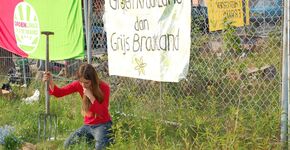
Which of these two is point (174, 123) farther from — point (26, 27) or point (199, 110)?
point (26, 27)

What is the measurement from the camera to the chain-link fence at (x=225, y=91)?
4.27 m

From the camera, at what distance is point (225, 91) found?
516 cm

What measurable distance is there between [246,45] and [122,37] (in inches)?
57.4

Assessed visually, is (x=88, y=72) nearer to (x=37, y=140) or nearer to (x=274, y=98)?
(x=37, y=140)

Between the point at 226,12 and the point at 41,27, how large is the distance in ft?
10.6

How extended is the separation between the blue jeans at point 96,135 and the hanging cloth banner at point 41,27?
4.42 ft

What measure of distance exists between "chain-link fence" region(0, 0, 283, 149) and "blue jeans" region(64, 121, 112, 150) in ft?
0.94

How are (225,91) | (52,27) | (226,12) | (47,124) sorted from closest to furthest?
(226,12) → (225,91) → (47,124) → (52,27)

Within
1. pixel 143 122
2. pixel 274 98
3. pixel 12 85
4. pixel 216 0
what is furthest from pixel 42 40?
pixel 274 98

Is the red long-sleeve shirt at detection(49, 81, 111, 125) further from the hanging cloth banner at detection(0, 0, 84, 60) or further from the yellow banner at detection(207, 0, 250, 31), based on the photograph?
the yellow banner at detection(207, 0, 250, 31)

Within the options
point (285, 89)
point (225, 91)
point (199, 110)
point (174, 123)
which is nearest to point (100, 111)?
point (174, 123)

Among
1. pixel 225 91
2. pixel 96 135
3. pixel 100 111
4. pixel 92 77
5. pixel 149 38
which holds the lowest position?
pixel 96 135

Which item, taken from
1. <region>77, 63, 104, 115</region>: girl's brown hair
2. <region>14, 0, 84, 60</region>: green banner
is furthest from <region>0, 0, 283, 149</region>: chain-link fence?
<region>14, 0, 84, 60</region>: green banner

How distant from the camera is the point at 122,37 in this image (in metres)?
5.53
